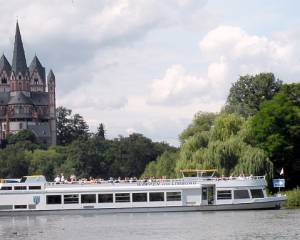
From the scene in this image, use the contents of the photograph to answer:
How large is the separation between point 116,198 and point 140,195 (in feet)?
5.97

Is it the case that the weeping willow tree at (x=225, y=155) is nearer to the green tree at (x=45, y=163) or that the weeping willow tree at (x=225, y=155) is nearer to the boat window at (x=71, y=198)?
Answer: the boat window at (x=71, y=198)

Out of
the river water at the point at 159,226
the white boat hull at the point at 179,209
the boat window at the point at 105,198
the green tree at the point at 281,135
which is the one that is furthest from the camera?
the green tree at the point at 281,135

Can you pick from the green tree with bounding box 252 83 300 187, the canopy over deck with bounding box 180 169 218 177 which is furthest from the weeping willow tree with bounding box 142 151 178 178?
the green tree with bounding box 252 83 300 187

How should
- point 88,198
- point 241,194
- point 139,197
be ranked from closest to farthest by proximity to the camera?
1. point 241,194
2. point 139,197
3. point 88,198

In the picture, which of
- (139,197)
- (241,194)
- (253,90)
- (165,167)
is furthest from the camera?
(253,90)

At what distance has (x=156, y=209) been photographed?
2795 inches

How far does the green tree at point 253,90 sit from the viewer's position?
354 ft

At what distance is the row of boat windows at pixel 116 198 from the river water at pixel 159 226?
208 cm

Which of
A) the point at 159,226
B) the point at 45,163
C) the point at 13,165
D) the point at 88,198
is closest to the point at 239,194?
the point at 88,198

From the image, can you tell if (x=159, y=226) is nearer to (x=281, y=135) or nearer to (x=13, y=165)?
(x=281, y=135)

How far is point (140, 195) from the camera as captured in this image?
71562 mm

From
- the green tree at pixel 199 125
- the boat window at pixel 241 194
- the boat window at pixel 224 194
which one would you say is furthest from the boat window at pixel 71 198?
the green tree at pixel 199 125

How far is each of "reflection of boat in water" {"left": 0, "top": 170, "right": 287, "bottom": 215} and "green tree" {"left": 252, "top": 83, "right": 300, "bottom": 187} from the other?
10561 millimetres

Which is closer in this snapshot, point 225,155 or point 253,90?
point 225,155
